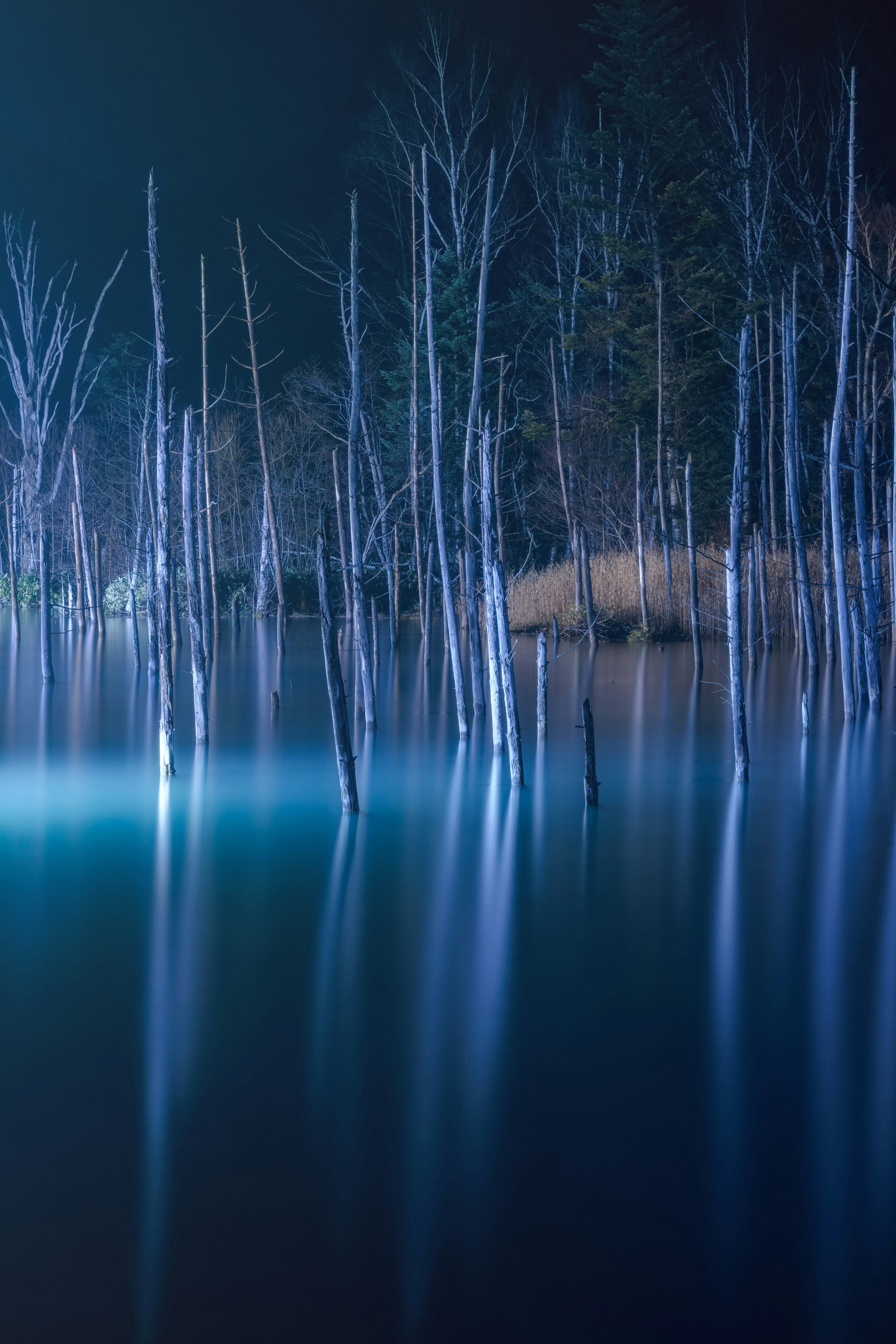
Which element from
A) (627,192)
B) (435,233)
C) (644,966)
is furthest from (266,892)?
(435,233)

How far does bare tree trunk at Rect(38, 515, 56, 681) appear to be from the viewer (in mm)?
13281

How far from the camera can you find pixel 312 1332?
8.73 feet

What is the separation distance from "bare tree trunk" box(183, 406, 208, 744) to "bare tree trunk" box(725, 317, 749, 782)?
4097mm

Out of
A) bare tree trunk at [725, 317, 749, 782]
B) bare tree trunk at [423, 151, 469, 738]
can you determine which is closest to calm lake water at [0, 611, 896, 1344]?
bare tree trunk at [725, 317, 749, 782]

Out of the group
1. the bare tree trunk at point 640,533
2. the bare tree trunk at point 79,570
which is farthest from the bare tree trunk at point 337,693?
the bare tree trunk at point 79,570

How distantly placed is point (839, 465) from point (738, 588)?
3.28 meters

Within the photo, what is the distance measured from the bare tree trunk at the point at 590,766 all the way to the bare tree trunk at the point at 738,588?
43.8 inches

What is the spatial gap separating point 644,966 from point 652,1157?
186 centimetres

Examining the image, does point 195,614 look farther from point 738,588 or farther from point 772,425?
point 772,425

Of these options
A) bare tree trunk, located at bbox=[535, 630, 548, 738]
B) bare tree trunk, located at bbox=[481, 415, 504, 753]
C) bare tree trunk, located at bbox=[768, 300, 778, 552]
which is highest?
bare tree trunk, located at bbox=[768, 300, 778, 552]

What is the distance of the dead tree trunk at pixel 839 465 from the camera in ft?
35.3

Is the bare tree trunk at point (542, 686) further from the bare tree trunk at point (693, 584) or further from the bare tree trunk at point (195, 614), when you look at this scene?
the bare tree trunk at point (195, 614)

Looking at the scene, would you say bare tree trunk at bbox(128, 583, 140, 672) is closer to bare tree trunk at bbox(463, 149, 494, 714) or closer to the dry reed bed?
bare tree trunk at bbox(463, 149, 494, 714)

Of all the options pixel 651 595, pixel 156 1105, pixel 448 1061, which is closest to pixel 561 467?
pixel 651 595
